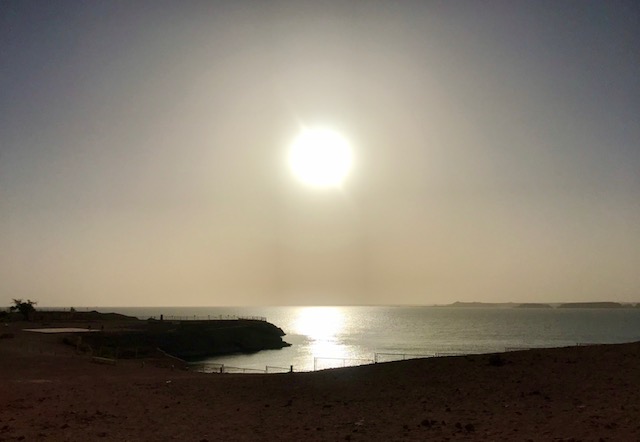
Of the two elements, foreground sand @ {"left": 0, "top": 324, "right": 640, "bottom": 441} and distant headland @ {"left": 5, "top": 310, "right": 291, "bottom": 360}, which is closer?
foreground sand @ {"left": 0, "top": 324, "right": 640, "bottom": 441}

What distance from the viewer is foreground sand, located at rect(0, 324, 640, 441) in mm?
15320

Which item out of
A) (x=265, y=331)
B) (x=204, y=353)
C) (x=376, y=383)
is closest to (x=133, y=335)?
(x=204, y=353)

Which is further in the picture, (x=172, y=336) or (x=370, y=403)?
(x=172, y=336)

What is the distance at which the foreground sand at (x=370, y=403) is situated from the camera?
1532 centimetres

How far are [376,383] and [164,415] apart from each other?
29.7 ft

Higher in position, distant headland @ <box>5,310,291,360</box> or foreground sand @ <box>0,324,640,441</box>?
distant headland @ <box>5,310,291,360</box>

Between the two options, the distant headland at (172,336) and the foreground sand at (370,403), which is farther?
the distant headland at (172,336)

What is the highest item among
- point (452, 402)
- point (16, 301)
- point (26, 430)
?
point (16, 301)

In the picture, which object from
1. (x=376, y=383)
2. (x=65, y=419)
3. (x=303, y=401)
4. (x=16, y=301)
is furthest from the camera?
(x=16, y=301)

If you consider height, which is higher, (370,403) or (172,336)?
(172,336)

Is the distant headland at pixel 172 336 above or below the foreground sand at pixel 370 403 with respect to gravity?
above

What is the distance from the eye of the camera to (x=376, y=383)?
912 inches

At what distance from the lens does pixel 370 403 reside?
64.4 feet

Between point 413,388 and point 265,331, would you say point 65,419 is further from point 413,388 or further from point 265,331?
→ point 265,331
